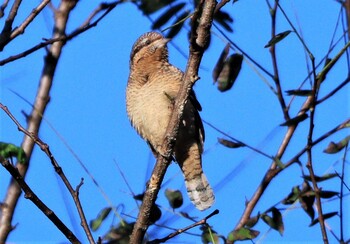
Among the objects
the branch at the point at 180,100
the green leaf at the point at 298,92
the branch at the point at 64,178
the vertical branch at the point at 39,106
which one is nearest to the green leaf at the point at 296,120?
the green leaf at the point at 298,92

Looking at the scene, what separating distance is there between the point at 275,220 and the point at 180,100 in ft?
3.17

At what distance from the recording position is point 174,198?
359 cm

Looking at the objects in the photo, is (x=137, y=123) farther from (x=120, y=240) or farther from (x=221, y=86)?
(x=120, y=240)

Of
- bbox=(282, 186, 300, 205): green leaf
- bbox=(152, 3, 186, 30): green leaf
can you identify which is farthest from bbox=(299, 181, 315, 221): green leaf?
bbox=(152, 3, 186, 30): green leaf

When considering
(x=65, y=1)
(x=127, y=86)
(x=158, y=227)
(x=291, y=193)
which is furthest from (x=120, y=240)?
(x=65, y=1)

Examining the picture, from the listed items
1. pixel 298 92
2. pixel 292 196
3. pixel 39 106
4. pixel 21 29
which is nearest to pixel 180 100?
pixel 298 92

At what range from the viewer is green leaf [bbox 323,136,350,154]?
3.17 m

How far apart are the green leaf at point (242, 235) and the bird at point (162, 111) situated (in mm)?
1096

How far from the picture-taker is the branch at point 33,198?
2266 mm

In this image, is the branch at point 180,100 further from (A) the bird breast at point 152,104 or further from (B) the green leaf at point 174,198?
(A) the bird breast at point 152,104

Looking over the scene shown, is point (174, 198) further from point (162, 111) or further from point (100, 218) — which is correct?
point (162, 111)

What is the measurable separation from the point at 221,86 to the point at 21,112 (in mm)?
1201

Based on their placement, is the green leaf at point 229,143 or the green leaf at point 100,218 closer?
the green leaf at point 100,218

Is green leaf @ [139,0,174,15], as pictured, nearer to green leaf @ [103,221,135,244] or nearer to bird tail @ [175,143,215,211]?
green leaf @ [103,221,135,244]
